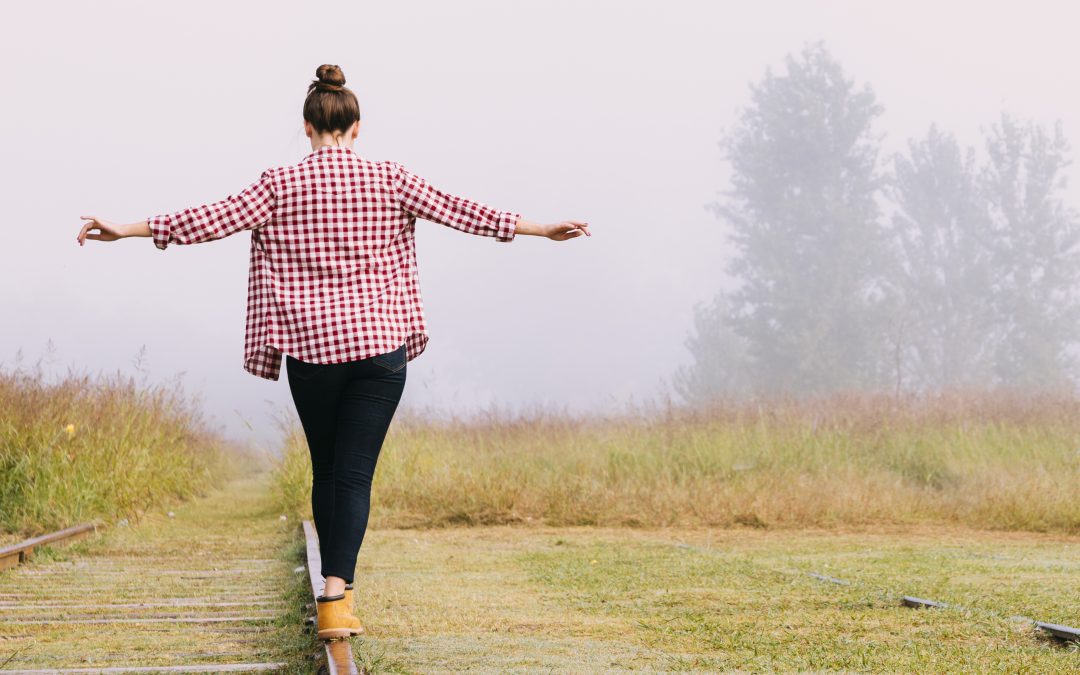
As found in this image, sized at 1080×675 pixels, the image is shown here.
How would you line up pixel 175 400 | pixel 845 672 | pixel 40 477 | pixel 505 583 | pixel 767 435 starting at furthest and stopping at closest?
1. pixel 767 435
2. pixel 175 400
3. pixel 40 477
4. pixel 505 583
5. pixel 845 672

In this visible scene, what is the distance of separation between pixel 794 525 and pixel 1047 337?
28805 mm

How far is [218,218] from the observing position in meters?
3.54

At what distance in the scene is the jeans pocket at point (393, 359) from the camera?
11.4 ft

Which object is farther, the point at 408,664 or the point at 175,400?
the point at 175,400

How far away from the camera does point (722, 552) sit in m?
7.71

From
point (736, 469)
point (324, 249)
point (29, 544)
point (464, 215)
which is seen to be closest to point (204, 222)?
point (324, 249)

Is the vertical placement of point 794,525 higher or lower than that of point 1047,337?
lower

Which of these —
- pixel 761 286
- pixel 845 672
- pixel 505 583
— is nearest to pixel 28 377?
pixel 505 583

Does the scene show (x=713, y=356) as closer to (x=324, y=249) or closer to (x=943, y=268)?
(x=943, y=268)

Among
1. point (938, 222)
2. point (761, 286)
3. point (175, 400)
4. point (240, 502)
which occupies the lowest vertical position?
point (240, 502)

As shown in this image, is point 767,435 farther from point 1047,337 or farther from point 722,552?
point 1047,337

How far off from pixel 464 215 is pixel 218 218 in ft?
2.45

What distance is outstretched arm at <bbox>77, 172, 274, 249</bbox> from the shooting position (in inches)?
Result: 139

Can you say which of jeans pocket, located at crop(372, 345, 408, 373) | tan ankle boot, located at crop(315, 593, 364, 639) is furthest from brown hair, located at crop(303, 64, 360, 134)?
tan ankle boot, located at crop(315, 593, 364, 639)
